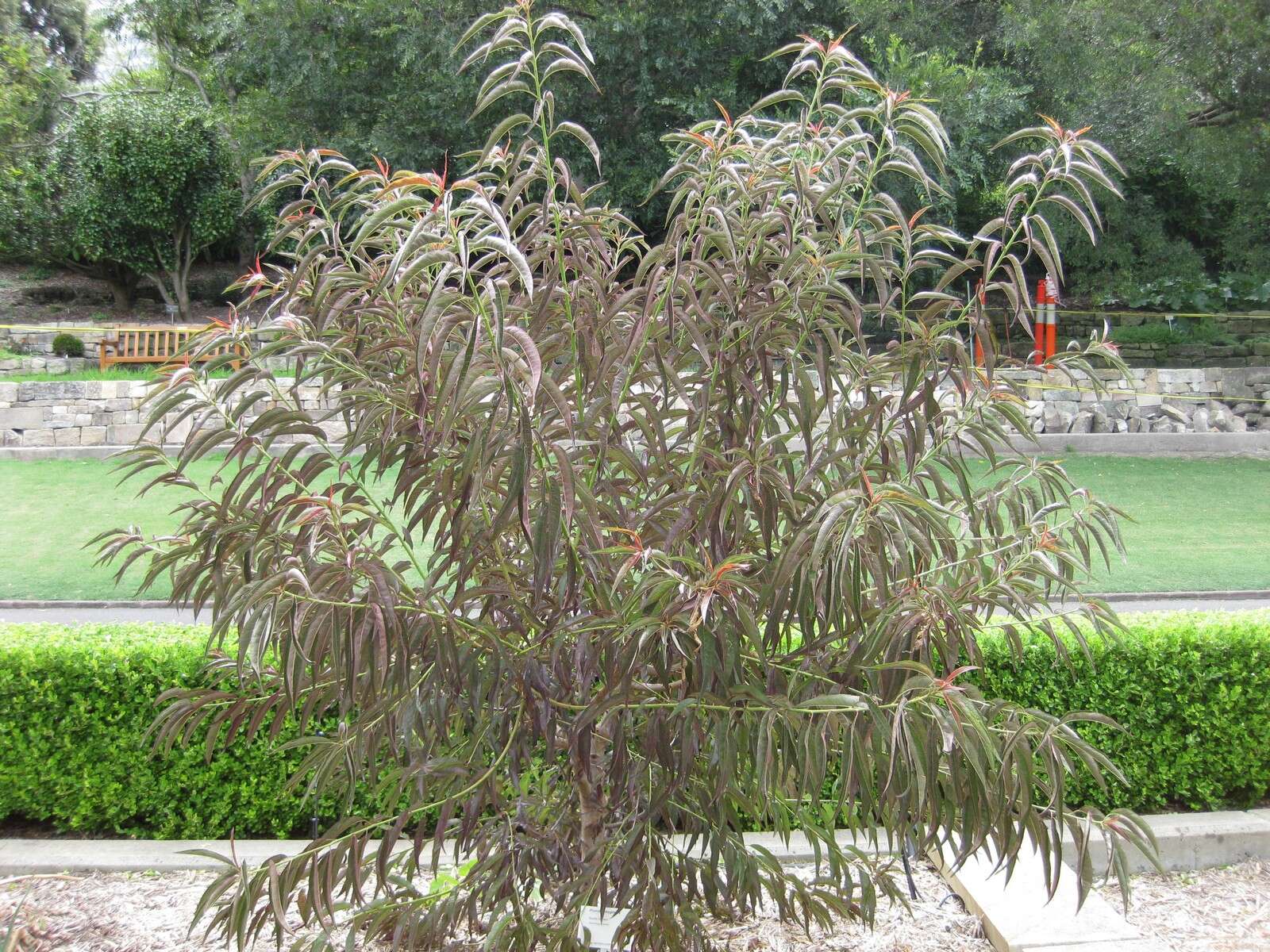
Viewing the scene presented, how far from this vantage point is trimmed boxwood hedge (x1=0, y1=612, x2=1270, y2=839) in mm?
3824

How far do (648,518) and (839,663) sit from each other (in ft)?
1.55

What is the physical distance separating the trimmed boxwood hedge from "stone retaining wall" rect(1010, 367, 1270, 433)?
8608mm

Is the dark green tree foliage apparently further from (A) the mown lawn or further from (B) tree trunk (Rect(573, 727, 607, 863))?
Answer: (B) tree trunk (Rect(573, 727, 607, 863))

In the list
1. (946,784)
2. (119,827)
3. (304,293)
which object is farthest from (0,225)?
(946,784)

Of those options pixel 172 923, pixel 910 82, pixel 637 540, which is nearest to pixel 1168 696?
pixel 637 540

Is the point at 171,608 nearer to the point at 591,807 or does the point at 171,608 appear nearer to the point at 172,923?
the point at 172,923

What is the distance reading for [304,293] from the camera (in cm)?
223

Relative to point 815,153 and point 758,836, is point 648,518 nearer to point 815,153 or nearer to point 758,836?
point 815,153

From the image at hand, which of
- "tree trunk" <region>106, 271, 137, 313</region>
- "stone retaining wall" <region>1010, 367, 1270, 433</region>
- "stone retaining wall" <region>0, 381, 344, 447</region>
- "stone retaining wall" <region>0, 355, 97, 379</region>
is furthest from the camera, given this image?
"tree trunk" <region>106, 271, 137, 313</region>

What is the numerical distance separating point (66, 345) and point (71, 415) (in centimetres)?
345

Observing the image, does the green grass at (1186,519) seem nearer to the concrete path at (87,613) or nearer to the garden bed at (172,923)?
the garden bed at (172,923)

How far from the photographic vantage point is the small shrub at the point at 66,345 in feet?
49.8

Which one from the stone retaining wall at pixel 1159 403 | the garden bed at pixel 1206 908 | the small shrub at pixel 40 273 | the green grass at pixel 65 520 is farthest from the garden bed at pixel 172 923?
the small shrub at pixel 40 273

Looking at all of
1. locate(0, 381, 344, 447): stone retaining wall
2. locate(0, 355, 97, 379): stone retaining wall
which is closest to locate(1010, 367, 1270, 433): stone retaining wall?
locate(0, 381, 344, 447): stone retaining wall
